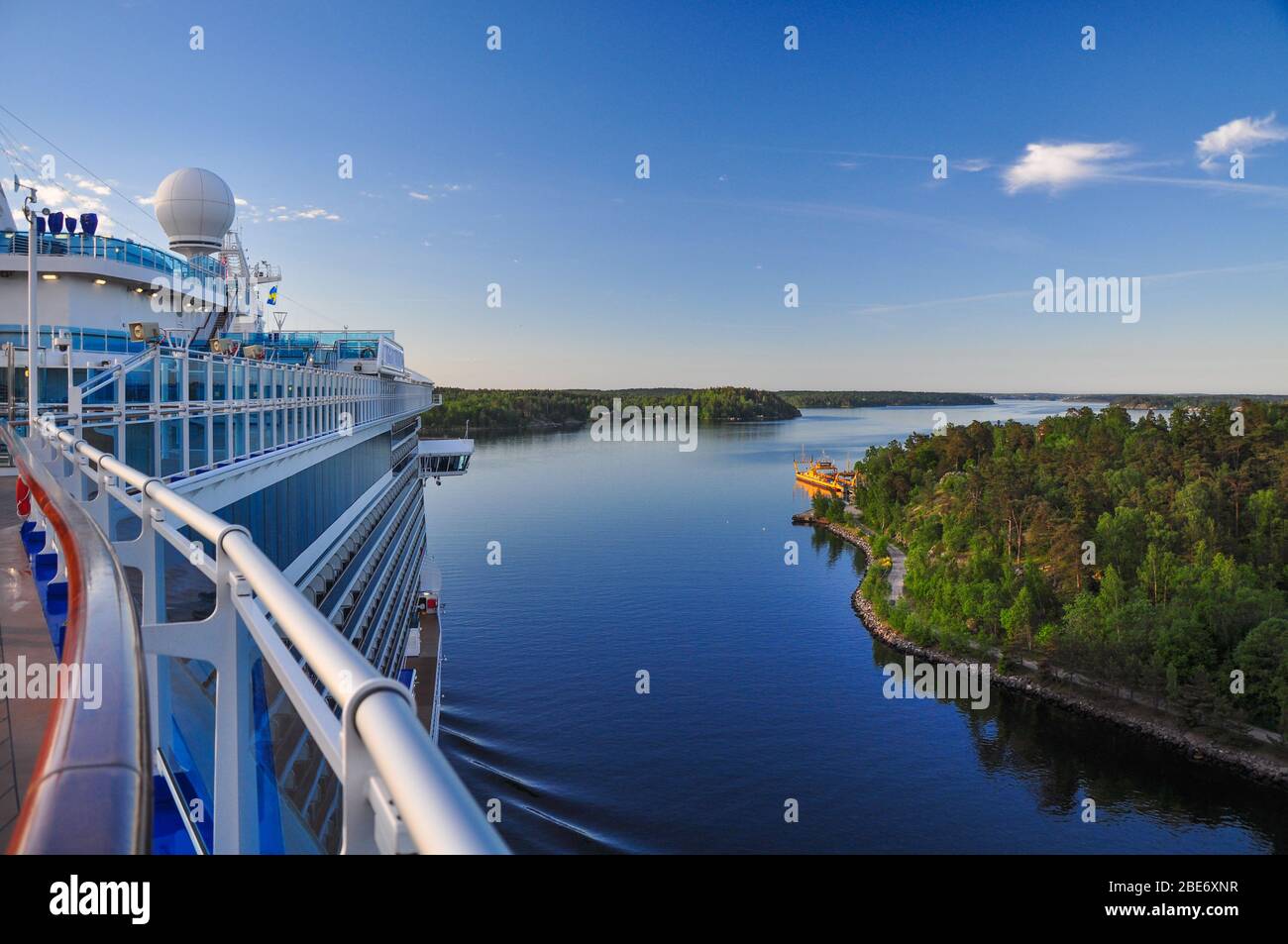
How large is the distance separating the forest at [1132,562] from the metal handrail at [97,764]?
1054 inches

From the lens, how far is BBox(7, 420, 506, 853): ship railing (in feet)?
2.43

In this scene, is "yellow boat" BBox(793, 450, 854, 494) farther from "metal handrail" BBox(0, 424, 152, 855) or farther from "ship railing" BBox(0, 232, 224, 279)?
"metal handrail" BBox(0, 424, 152, 855)

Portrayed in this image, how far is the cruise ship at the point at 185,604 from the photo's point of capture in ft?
2.96

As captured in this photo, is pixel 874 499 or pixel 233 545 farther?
pixel 874 499

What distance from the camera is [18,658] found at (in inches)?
111

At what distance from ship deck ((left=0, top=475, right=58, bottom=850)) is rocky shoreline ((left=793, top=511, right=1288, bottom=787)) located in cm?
2557

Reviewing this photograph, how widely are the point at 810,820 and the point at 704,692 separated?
6269mm

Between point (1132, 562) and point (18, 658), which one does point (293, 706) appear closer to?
point (18, 658)

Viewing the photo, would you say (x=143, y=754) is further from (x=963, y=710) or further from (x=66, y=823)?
(x=963, y=710)

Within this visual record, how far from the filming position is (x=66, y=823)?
35.2 inches

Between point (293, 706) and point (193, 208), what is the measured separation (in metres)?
18.2

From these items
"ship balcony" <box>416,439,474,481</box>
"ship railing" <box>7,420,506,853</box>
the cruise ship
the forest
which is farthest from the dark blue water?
"ship railing" <box>7,420,506,853</box>

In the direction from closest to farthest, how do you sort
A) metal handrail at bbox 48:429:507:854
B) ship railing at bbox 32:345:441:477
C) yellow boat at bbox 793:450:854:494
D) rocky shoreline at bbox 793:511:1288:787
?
metal handrail at bbox 48:429:507:854 < ship railing at bbox 32:345:441:477 < rocky shoreline at bbox 793:511:1288:787 < yellow boat at bbox 793:450:854:494

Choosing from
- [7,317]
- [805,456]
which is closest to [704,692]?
[7,317]
